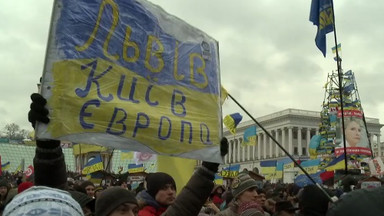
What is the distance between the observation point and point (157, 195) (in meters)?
3.48

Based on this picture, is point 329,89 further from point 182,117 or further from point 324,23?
point 182,117

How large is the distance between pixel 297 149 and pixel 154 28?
86.1 metres

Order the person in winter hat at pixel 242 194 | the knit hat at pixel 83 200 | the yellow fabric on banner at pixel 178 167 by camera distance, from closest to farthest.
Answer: the knit hat at pixel 83 200, the person in winter hat at pixel 242 194, the yellow fabric on banner at pixel 178 167

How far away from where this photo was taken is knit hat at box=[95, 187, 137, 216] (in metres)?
2.70

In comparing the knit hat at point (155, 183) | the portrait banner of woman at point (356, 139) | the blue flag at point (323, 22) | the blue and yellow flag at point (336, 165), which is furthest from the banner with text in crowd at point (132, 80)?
the portrait banner of woman at point (356, 139)

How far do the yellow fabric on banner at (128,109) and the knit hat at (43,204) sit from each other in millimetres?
915

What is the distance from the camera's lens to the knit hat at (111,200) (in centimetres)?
270

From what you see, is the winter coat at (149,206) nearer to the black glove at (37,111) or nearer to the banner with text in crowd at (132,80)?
the banner with text in crowd at (132,80)

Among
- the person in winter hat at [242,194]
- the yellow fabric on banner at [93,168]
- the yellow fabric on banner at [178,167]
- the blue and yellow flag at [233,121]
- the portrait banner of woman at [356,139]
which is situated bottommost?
the person in winter hat at [242,194]

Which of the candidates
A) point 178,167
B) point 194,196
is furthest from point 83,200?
point 194,196

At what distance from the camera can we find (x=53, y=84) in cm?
252

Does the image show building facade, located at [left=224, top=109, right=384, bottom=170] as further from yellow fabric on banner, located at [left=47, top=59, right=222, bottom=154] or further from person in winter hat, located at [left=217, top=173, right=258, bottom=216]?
yellow fabric on banner, located at [left=47, top=59, right=222, bottom=154]

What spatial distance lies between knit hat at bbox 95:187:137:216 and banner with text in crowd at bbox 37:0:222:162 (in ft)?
1.01

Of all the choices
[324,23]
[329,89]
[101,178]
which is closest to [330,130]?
[329,89]
